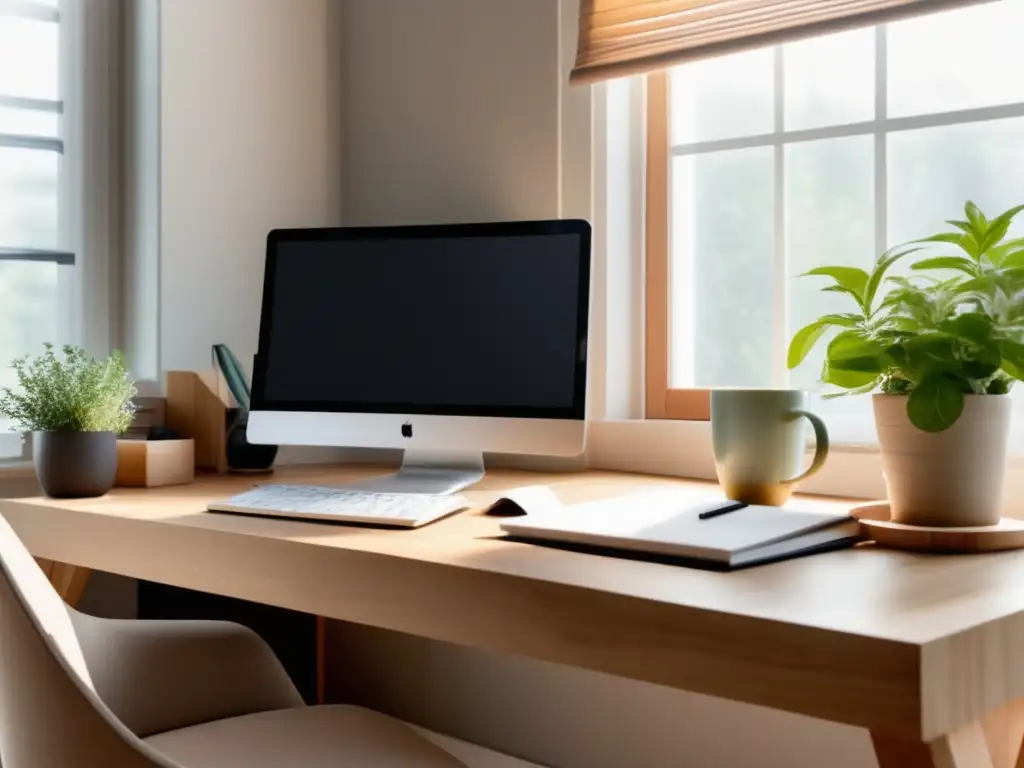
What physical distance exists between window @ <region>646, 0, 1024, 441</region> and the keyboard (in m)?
0.67

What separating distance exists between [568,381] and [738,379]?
0.47 metres

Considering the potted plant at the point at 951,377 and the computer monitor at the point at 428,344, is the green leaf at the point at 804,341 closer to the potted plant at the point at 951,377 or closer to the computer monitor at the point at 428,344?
the potted plant at the point at 951,377

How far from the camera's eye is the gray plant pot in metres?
1.55

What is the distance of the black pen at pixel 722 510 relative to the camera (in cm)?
115

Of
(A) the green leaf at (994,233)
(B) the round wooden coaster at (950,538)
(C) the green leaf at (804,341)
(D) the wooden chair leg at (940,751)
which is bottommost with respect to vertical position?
(D) the wooden chair leg at (940,751)

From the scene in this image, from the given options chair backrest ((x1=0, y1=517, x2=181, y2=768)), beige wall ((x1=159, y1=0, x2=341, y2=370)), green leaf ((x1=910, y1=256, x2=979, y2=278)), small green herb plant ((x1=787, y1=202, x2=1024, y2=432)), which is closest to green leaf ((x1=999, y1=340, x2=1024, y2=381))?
small green herb plant ((x1=787, y1=202, x2=1024, y2=432))

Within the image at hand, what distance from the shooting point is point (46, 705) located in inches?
33.3

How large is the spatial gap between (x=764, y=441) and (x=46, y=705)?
840 mm

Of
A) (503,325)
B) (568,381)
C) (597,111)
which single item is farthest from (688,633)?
(597,111)

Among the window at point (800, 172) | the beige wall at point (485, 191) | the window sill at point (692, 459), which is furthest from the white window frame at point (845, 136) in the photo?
the beige wall at point (485, 191)

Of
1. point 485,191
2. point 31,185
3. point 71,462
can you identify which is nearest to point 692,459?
point 485,191

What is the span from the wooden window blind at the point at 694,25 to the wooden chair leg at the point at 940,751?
1037mm

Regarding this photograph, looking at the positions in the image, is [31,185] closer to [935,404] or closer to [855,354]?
[855,354]

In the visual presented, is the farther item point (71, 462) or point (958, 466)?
point (71, 462)
